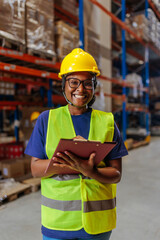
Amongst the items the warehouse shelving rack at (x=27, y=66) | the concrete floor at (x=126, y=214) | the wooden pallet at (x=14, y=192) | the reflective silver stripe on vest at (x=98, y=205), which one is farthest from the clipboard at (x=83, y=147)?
the warehouse shelving rack at (x=27, y=66)

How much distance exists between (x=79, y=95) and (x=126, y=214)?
7.88ft

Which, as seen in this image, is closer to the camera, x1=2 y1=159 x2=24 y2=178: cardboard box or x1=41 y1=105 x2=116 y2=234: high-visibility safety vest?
x1=41 y1=105 x2=116 y2=234: high-visibility safety vest

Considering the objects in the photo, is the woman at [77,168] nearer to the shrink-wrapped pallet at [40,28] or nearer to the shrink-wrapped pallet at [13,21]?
the shrink-wrapped pallet at [13,21]

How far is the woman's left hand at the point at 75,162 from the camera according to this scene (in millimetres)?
1021

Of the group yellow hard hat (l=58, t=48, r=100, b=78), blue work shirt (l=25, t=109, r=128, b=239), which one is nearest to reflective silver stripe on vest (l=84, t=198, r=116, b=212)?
blue work shirt (l=25, t=109, r=128, b=239)

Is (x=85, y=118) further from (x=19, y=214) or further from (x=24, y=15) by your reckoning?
(x=24, y=15)

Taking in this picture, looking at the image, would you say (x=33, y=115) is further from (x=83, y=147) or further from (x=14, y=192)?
(x=83, y=147)

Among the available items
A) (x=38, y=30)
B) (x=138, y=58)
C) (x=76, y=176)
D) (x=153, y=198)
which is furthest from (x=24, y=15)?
(x=138, y=58)

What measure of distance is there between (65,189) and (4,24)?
3.12 metres

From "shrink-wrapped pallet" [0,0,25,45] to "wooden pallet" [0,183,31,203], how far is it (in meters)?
2.35

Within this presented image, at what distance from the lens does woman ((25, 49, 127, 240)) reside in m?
1.15

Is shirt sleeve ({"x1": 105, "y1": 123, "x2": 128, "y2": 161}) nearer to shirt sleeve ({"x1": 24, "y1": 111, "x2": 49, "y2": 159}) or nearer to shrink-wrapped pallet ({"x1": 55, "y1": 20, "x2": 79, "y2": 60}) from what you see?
shirt sleeve ({"x1": 24, "y1": 111, "x2": 49, "y2": 159})

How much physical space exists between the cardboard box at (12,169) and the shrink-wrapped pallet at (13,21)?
6.96 feet

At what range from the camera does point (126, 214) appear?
3.08 m
